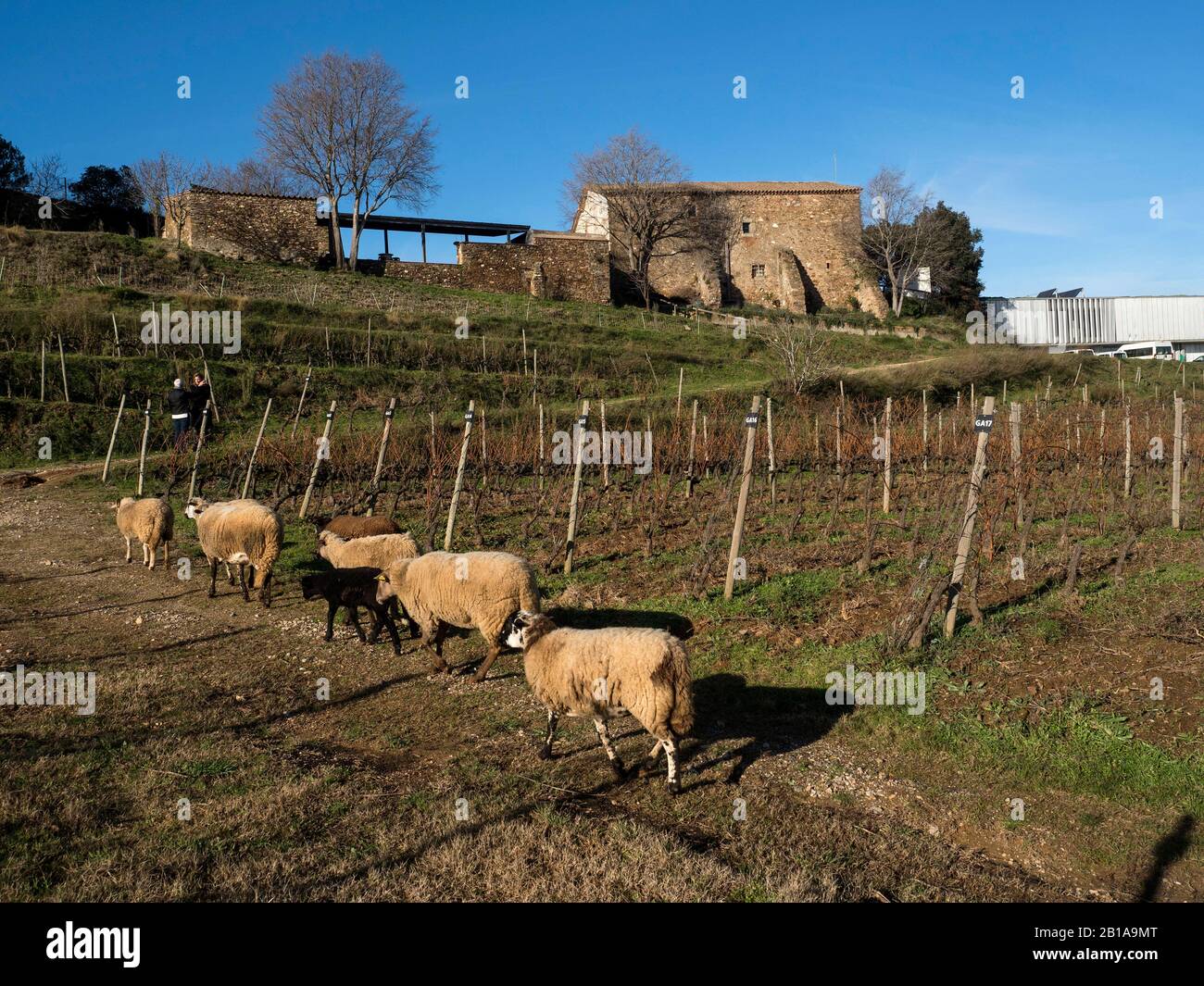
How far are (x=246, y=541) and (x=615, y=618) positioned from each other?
497 centimetres

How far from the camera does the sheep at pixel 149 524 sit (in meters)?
12.6

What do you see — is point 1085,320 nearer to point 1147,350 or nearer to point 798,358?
point 1147,350

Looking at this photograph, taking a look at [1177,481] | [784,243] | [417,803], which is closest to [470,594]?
[417,803]

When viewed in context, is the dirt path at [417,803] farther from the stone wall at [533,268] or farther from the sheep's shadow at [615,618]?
the stone wall at [533,268]

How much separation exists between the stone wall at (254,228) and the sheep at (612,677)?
141ft

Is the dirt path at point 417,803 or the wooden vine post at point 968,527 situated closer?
the dirt path at point 417,803

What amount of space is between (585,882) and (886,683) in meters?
3.91

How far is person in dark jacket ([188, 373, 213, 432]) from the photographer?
20.6 meters

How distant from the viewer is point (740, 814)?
5.60 m

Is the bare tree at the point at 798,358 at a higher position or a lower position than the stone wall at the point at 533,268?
lower

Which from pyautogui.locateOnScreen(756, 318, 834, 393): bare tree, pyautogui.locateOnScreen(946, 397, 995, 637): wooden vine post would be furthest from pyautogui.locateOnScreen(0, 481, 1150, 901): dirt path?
pyautogui.locateOnScreen(756, 318, 834, 393): bare tree

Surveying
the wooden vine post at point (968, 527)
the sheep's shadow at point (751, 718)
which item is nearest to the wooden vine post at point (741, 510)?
the sheep's shadow at point (751, 718)

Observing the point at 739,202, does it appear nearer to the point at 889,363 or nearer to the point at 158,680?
the point at 889,363
